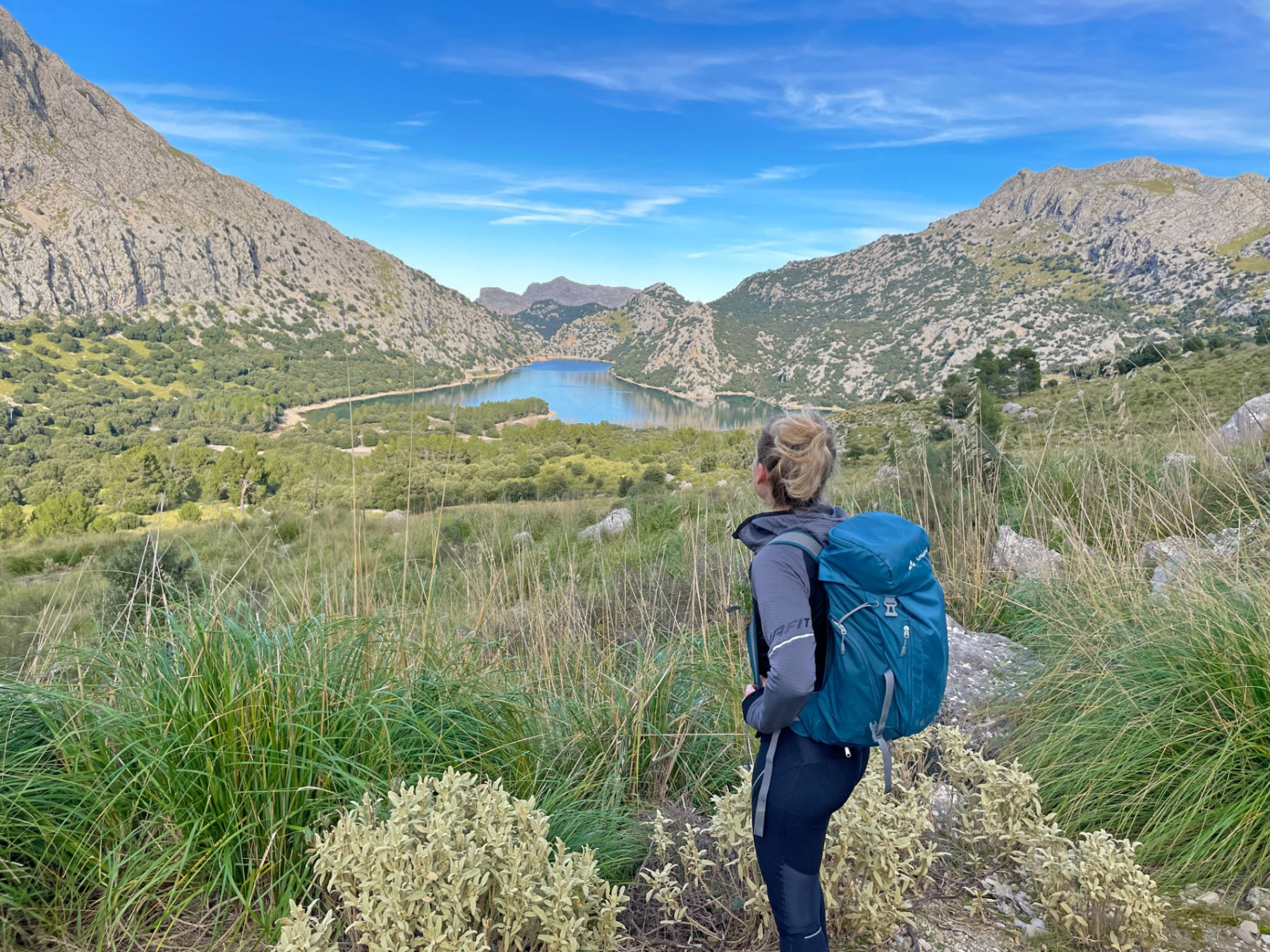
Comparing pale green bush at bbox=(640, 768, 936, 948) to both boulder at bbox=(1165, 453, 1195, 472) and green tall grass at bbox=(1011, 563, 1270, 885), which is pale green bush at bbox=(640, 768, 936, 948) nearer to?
green tall grass at bbox=(1011, 563, 1270, 885)

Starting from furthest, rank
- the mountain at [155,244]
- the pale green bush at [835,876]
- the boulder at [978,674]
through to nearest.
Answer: the mountain at [155,244] < the boulder at [978,674] < the pale green bush at [835,876]

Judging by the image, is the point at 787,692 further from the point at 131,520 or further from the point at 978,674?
the point at 131,520

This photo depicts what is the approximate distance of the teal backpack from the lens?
5.24ft

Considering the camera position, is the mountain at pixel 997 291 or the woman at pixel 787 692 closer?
the woman at pixel 787 692

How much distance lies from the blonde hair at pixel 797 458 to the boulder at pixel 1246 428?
658 cm

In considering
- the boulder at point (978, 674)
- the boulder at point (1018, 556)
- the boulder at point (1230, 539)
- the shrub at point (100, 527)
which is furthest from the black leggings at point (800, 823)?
the shrub at point (100, 527)

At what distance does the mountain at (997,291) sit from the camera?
257 ft

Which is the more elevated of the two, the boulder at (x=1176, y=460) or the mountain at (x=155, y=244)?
the mountain at (x=155, y=244)

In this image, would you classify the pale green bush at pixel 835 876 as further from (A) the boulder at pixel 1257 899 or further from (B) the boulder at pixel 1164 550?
(B) the boulder at pixel 1164 550

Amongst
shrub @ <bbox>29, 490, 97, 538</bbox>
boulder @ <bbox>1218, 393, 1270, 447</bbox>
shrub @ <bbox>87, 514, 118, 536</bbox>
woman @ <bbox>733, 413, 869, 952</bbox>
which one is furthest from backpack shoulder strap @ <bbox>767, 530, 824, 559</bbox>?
shrub @ <bbox>29, 490, 97, 538</bbox>

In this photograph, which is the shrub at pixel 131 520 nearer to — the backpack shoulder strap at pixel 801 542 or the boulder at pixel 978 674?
the backpack shoulder strap at pixel 801 542

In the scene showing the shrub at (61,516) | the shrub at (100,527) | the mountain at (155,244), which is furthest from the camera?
the mountain at (155,244)

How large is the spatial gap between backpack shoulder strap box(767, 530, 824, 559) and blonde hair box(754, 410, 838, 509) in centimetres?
17

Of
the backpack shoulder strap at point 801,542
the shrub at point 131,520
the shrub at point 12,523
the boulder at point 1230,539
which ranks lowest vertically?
Answer: the shrub at point 12,523
